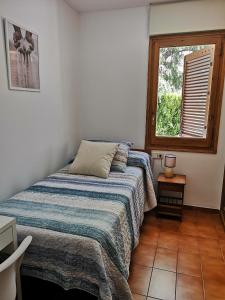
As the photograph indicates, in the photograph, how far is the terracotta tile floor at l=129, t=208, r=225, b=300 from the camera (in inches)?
68.9

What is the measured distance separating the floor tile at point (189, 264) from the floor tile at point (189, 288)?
0.06 m

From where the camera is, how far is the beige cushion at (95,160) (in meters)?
2.40

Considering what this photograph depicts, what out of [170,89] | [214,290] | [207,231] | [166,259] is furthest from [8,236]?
[170,89]

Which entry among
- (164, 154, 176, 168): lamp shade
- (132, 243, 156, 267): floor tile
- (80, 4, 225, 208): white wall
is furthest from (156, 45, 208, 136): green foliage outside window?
(132, 243, 156, 267): floor tile

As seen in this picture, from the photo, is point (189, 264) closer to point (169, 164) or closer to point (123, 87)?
point (169, 164)

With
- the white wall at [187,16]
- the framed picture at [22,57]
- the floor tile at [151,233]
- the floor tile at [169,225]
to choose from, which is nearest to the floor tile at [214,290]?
the floor tile at [151,233]

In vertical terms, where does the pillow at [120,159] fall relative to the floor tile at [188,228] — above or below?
above

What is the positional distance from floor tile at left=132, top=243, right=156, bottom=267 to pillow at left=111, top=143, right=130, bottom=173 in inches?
31.8

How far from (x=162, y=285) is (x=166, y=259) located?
33 cm

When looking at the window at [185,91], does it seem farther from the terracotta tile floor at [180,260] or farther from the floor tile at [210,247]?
the floor tile at [210,247]

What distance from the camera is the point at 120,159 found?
8.58ft

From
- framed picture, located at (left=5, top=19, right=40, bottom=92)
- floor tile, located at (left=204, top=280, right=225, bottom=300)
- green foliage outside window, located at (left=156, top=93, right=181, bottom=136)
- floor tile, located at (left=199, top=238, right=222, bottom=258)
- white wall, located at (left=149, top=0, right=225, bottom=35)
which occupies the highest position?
white wall, located at (left=149, top=0, right=225, bottom=35)

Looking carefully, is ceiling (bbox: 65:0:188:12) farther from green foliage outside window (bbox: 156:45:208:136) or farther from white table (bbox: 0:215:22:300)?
white table (bbox: 0:215:22:300)

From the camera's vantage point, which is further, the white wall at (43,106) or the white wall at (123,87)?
the white wall at (123,87)
